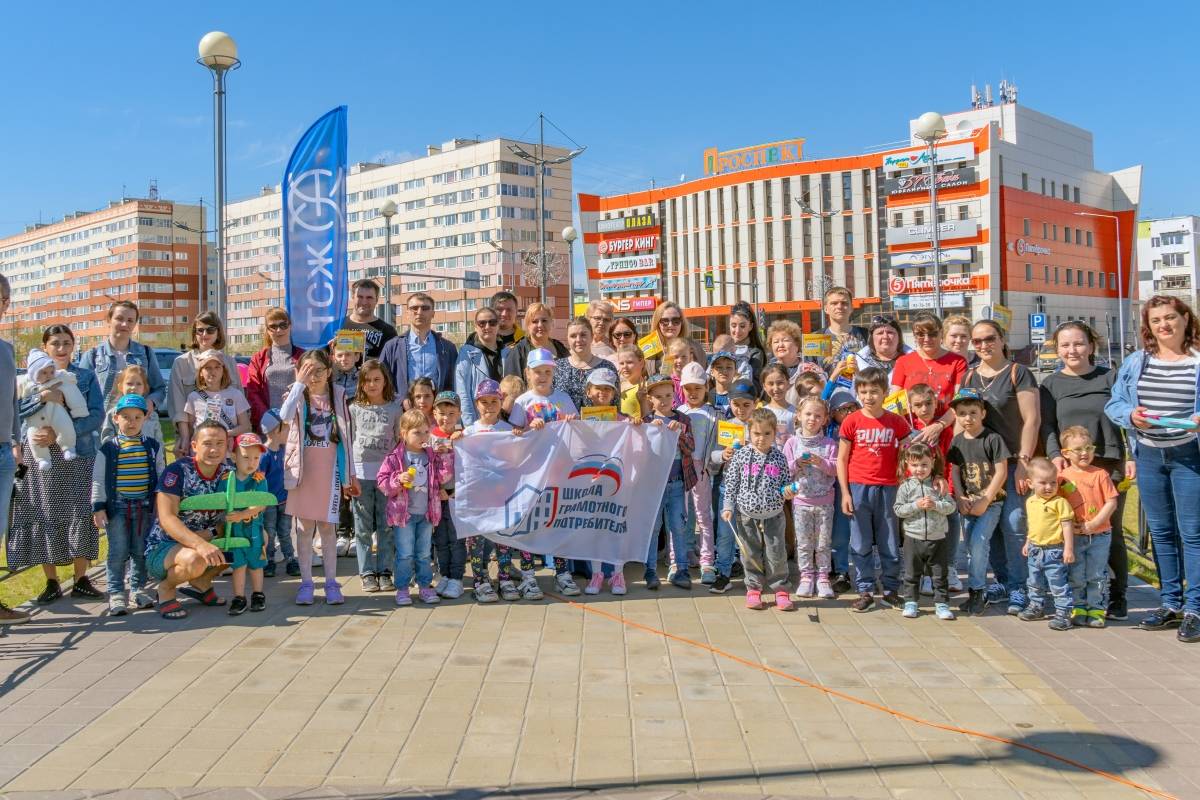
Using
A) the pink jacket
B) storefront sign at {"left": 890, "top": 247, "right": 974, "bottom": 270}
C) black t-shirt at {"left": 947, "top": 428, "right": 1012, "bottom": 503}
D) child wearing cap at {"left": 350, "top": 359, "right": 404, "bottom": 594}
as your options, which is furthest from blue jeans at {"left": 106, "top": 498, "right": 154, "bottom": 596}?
storefront sign at {"left": 890, "top": 247, "right": 974, "bottom": 270}

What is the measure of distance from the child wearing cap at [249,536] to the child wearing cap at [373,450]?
0.76 metres

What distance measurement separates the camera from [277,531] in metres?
8.24

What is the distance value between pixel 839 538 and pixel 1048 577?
160 centimetres

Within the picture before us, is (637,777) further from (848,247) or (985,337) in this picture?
(848,247)

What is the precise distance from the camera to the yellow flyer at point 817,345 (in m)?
8.52

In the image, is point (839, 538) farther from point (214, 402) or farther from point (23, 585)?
point (23, 585)

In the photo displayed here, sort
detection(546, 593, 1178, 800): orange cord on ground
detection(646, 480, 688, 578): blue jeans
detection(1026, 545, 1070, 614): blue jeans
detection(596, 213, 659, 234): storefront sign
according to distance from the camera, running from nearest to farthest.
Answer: detection(546, 593, 1178, 800): orange cord on ground → detection(1026, 545, 1070, 614): blue jeans → detection(646, 480, 688, 578): blue jeans → detection(596, 213, 659, 234): storefront sign

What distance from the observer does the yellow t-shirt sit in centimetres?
651

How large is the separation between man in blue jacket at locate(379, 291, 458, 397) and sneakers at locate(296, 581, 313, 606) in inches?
74.5

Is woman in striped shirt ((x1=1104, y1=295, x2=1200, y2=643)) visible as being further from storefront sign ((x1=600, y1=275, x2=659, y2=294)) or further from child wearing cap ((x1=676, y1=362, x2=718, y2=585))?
storefront sign ((x1=600, y1=275, x2=659, y2=294))

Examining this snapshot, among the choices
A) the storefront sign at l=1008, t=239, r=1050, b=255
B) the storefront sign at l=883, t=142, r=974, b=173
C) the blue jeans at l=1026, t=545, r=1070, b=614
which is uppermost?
the storefront sign at l=883, t=142, r=974, b=173

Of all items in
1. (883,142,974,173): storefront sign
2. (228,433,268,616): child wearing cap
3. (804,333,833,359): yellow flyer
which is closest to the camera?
(228,433,268,616): child wearing cap

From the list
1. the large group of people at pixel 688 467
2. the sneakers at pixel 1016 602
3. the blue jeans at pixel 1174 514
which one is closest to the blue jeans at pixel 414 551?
the large group of people at pixel 688 467

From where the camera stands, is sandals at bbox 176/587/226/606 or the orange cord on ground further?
sandals at bbox 176/587/226/606
